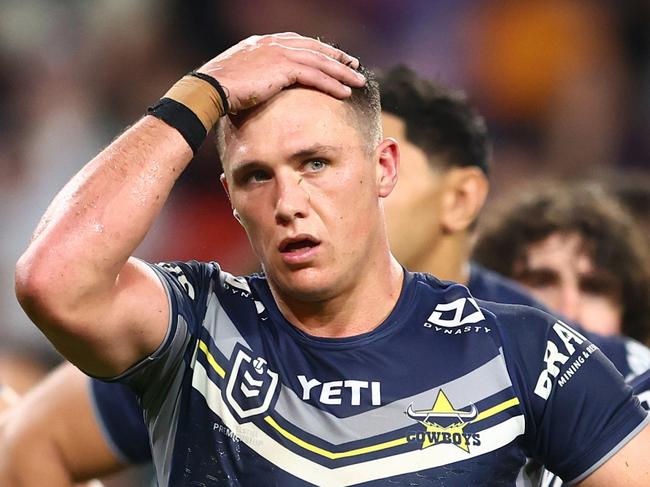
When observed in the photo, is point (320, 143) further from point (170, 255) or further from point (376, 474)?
point (170, 255)

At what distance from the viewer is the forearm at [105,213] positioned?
2564 mm

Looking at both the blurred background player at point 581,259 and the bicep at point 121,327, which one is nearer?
the bicep at point 121,327

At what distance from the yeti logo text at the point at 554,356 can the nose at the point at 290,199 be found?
2.12 feet

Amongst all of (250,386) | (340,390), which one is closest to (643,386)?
(340,390)

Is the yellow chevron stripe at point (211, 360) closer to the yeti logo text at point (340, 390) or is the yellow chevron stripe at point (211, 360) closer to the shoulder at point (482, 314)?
the yeti logo text at point (340, 390)

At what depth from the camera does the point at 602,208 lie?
5.57m

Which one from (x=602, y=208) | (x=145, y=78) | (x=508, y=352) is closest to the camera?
(x=508, y=352)

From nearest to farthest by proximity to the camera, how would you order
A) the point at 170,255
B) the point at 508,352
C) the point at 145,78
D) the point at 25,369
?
the point at 508,352 → the point at 25,369 → the point at 170,255 → the point at 145,78

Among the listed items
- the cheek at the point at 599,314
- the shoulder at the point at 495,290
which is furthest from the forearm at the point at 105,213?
the cheek at the point at 599,314

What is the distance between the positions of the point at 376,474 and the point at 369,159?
2.43 feet

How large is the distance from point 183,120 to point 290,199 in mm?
304

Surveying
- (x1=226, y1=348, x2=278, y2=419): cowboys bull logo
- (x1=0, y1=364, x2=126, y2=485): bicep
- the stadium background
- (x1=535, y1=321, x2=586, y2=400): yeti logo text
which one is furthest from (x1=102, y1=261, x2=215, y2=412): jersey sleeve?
the stadium background

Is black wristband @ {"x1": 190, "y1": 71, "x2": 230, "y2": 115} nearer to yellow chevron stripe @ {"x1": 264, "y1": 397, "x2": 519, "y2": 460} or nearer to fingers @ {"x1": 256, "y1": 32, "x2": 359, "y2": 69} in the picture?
fingers @ {"x1": 256, "y1": 32, "x2": 359, "y2": 69}

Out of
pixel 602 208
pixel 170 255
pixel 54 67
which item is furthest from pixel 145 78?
pixel 602 208
